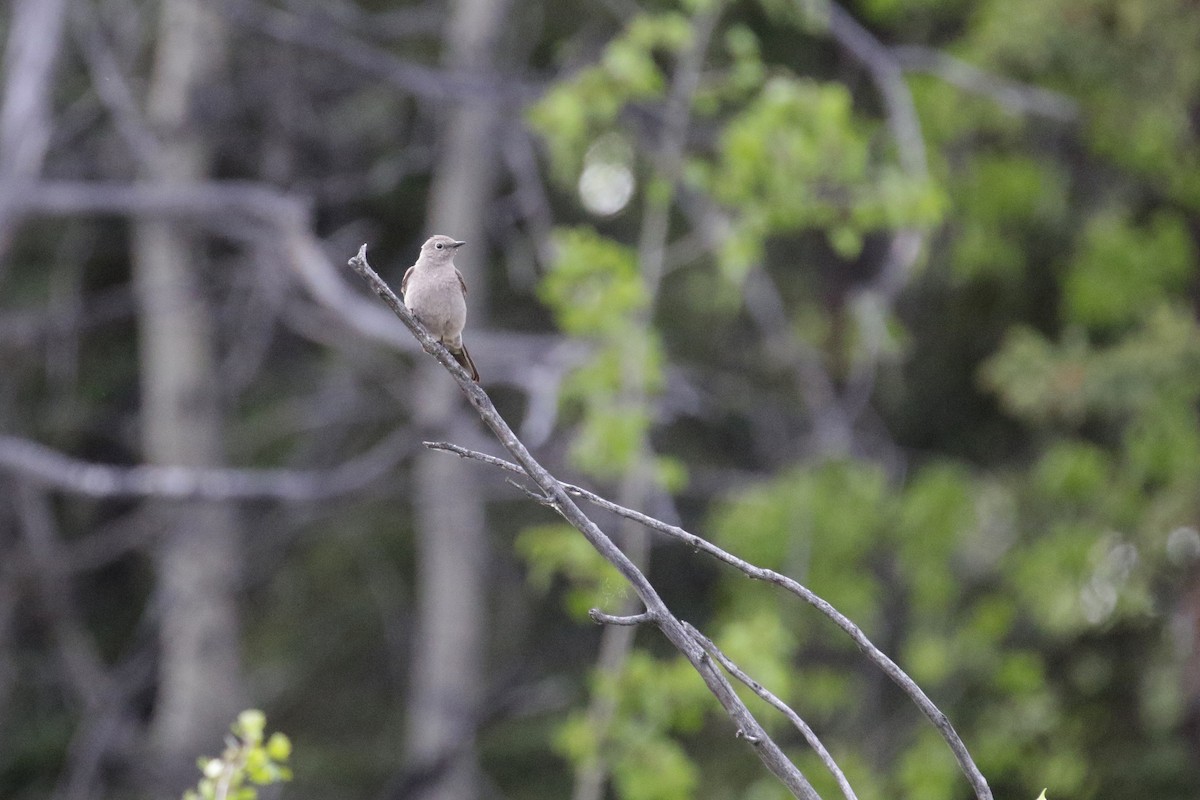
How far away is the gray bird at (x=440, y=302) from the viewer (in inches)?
164

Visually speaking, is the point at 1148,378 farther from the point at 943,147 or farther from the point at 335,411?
the point at 335,411

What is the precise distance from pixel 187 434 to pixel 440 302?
6887 mm

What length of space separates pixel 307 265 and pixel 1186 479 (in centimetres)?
529

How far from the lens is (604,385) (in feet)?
23.6

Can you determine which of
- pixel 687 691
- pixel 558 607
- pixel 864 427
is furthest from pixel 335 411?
pixel 687 691

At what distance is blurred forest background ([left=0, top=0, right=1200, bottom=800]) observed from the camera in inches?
294

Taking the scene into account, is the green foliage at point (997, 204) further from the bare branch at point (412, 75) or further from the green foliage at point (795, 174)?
the bare branch at point (412, 75)

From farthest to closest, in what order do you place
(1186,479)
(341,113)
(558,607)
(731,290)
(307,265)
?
(558,607)
(341,113)
(731,290)
(1186,479)
(307,265)

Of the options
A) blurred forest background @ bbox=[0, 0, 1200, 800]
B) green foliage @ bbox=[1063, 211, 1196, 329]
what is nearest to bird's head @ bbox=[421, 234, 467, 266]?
blurred forest background @ bbox=[0, 0, 1200, 800]

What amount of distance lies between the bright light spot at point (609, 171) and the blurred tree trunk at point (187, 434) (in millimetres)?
2830

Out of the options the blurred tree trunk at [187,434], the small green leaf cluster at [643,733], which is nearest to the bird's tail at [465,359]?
the small green leaf cluster at [643,733]

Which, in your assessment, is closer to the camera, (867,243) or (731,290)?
(731,290)

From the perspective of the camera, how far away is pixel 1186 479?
29.5ft

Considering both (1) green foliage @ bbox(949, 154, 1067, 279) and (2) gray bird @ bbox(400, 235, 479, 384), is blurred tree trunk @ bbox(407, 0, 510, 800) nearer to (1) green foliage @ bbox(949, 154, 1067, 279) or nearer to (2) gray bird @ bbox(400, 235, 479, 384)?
(1) green foliage @ bbox(949, 154, 1067, 279)
